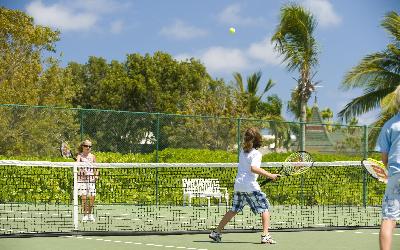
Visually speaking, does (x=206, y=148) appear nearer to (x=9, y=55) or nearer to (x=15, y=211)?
(x=15, y=211)

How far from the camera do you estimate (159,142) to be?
49.2 feet

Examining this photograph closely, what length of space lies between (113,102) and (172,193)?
31.7 m

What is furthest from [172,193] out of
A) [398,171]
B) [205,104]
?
[205,104]

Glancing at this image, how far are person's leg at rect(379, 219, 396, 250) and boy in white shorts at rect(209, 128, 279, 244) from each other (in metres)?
2.83

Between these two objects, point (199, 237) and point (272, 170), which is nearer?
point (199, 237)

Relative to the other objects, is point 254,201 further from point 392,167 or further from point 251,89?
point 251,89

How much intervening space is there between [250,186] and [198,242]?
0.80 metres

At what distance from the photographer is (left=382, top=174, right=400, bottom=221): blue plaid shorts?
209 inches

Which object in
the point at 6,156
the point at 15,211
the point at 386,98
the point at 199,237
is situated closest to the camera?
the point at 199,237

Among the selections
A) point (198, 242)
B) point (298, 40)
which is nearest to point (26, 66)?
point (298, 40)

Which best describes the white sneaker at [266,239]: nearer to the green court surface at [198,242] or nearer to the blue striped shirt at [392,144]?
the green court surface at [198,242]

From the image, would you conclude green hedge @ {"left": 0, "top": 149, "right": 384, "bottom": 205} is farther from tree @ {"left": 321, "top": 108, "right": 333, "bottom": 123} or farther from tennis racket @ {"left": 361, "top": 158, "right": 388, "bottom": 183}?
tree @ {"left": 321, "top": 108, "right": 333, "bottom": 123}

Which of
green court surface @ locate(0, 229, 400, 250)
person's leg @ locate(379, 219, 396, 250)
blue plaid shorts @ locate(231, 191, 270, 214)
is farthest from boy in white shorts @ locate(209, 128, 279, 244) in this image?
person's leg @ locate(379, 219, 396, 250)

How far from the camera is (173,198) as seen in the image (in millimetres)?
14133
